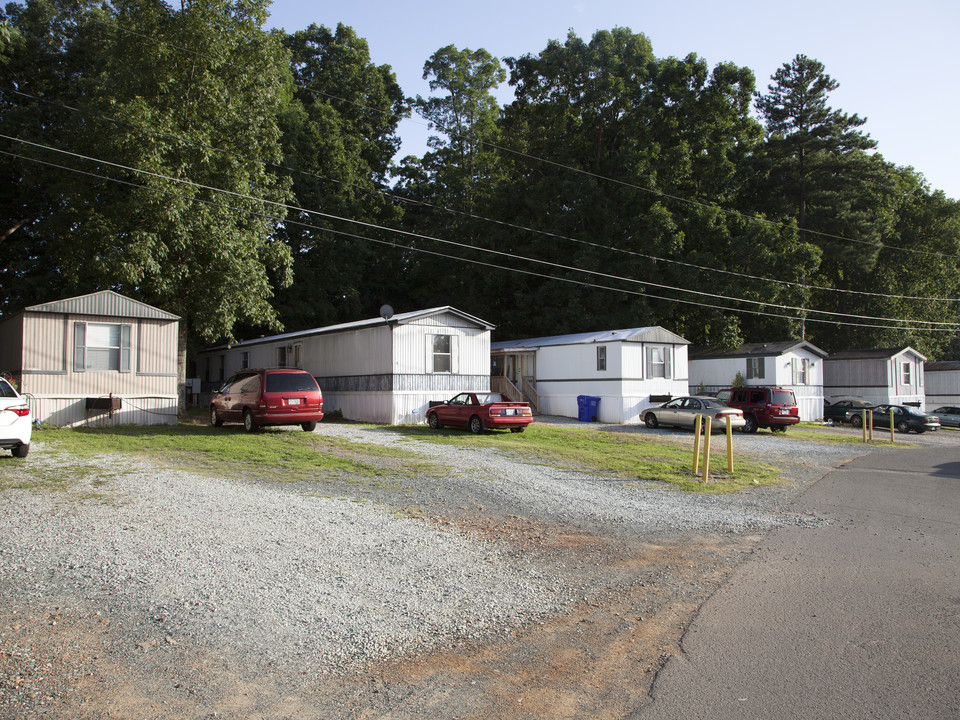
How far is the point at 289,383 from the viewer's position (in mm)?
18984

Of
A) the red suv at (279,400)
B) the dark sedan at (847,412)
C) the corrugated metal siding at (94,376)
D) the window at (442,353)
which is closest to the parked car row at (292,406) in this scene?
the red suv at (279,400)

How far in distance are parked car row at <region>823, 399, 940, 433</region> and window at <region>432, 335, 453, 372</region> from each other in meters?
17.0

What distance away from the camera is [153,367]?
20.8 metres

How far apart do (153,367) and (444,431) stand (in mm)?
8697

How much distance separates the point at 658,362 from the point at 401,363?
12.4 m

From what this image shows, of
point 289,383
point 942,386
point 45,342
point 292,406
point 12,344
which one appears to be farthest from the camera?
point 942,386

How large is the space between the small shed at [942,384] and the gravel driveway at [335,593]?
140 ft

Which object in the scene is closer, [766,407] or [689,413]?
[689,413]

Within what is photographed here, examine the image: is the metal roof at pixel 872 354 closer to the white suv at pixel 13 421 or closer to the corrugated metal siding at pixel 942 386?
the corrugated metal siding at pixel 942 386

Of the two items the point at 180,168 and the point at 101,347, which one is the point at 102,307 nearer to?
the point at 101,347

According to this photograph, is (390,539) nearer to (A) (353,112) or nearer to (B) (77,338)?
(B) (77,338)

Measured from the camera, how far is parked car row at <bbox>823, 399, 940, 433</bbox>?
31719 mm

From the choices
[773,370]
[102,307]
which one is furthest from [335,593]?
[773,370]

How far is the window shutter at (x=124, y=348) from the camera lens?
20.2m
